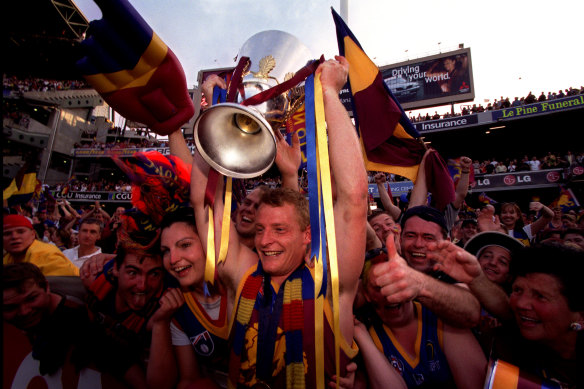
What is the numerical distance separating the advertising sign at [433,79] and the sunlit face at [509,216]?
20976mm

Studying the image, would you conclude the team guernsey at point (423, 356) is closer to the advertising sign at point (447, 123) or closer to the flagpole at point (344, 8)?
the flagpole at point (344, 8)

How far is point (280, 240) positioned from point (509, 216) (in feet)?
17.6

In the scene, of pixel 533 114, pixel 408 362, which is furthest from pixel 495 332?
pixel 533 114

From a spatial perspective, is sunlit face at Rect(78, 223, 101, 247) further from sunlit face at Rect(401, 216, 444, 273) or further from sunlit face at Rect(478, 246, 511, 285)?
sunlit face at Rect(478, 246, 511, 285)

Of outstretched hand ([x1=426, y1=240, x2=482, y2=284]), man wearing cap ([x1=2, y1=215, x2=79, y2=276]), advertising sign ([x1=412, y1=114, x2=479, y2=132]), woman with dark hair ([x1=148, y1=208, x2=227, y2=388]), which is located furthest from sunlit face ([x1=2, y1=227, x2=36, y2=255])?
advertising sign ([x1=412, y1=114, x2=479, y2=132])

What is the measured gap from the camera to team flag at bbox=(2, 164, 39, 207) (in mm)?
6957

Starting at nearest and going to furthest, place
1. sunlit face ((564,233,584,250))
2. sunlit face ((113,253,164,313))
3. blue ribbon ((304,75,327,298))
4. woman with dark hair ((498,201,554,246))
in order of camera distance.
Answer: blue ribbon ((304,75,327,298)) < sunlit face ((113,253,164,313)) < sunlit face ((564,233,584,250)) < woman with dark hair ((498,201,554,246))

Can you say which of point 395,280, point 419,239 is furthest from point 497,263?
point 395,280

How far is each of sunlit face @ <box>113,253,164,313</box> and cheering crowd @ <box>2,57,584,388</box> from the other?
0.01 meters

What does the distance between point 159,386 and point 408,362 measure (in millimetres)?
1740

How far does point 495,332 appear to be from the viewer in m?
1.98

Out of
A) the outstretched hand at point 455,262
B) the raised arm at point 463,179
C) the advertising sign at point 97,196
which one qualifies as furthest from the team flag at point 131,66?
the advertising sign at point 97,196

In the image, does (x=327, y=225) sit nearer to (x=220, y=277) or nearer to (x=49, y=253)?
(x=220, y=277)

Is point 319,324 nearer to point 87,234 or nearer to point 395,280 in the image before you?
point 395,280
